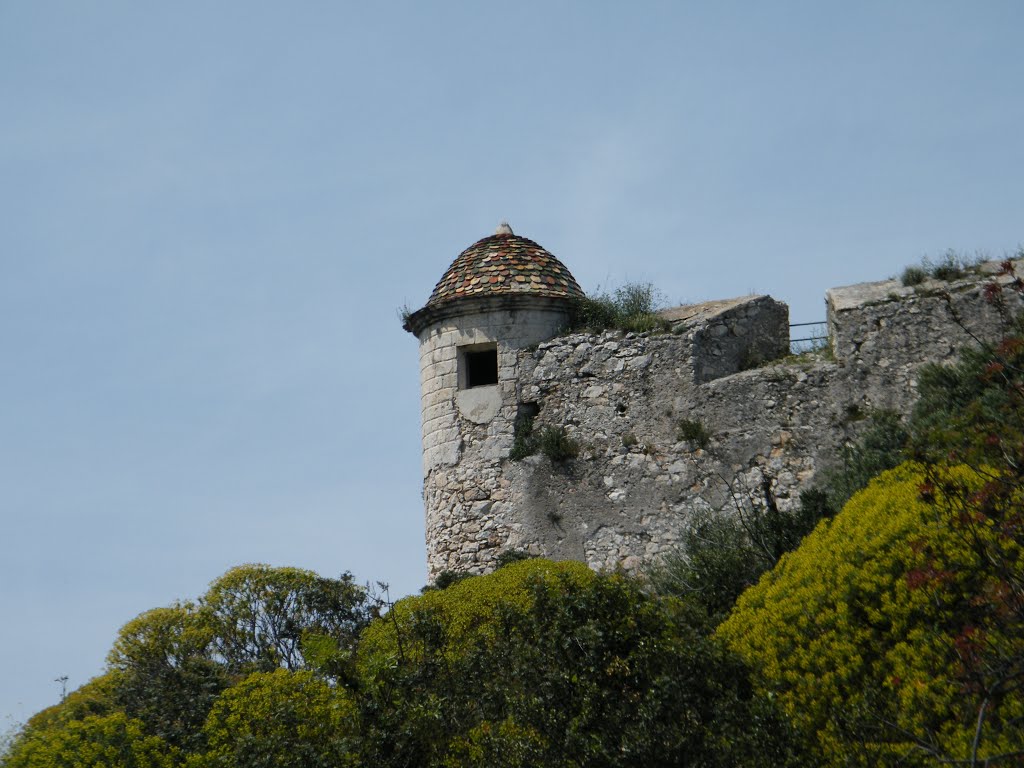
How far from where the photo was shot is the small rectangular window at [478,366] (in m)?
17.9

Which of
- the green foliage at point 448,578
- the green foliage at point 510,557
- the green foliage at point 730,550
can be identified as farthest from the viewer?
the green foliage at point 448,578

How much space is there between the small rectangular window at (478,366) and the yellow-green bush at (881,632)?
6628 millimetres

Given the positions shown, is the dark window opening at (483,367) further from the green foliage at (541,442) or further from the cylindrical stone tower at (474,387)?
the green foliage at (541,442)

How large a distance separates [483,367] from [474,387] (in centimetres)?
118

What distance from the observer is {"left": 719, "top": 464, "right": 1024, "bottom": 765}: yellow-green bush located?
9.55 meters

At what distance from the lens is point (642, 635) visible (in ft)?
36.8

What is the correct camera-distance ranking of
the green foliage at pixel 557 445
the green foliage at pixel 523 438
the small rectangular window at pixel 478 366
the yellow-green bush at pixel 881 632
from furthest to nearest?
the small rectangular window at pixel 478 366
the green foliage at pixel 523 438
the green foliage at pixel 557 445
the yellow-green bush at pixel 881 632

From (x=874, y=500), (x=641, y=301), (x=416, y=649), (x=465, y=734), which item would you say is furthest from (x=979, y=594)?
(x=641, y=301)

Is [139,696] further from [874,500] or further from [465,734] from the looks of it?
[874,500]

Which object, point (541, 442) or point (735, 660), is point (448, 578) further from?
point (735, 660)

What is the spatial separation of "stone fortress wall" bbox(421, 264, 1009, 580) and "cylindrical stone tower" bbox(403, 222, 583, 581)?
2 centimetres

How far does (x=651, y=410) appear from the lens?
55.0 ft

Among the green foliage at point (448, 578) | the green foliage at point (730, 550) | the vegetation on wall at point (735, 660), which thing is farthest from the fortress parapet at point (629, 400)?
the vegetation on wall at point (735, 660)

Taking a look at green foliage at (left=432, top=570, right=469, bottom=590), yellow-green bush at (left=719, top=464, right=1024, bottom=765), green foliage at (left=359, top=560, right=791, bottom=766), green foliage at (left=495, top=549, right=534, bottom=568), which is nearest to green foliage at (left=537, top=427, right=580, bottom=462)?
green foliage at (left=495, top=549, right=534, bottom=568)
